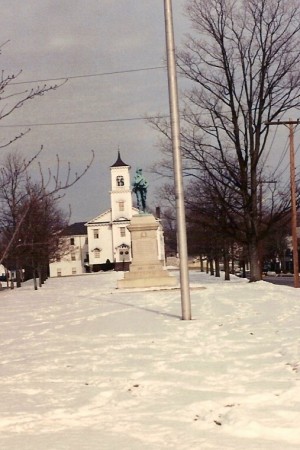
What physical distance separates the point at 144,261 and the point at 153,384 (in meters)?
23.3

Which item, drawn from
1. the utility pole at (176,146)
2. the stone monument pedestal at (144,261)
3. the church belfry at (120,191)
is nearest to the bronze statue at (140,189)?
the stone monument pedestal at (144,261)

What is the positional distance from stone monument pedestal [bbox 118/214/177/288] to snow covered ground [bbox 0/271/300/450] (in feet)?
51.3

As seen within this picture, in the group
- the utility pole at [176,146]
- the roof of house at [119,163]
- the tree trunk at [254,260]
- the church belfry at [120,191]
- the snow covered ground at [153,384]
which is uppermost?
the roof of house at [119,163]

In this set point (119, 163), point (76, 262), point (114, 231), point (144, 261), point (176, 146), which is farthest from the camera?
point (76, 262)

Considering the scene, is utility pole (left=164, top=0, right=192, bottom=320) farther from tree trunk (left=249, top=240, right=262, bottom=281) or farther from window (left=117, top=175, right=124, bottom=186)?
window (left=117, top=175, right=124, bottom=186)

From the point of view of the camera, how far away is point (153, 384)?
7156mm

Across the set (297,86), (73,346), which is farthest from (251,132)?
(73,346)

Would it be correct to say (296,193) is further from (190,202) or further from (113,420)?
(113,420)

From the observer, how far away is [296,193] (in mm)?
30297

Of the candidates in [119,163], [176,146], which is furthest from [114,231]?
[176,146]

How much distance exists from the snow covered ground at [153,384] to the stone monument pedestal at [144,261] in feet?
51.3

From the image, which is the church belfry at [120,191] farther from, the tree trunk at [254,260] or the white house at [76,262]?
the tree trunk at [254,260]

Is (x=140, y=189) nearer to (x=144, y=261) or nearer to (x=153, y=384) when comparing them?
(x=144, y=261)

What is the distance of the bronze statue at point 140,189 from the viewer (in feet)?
121
